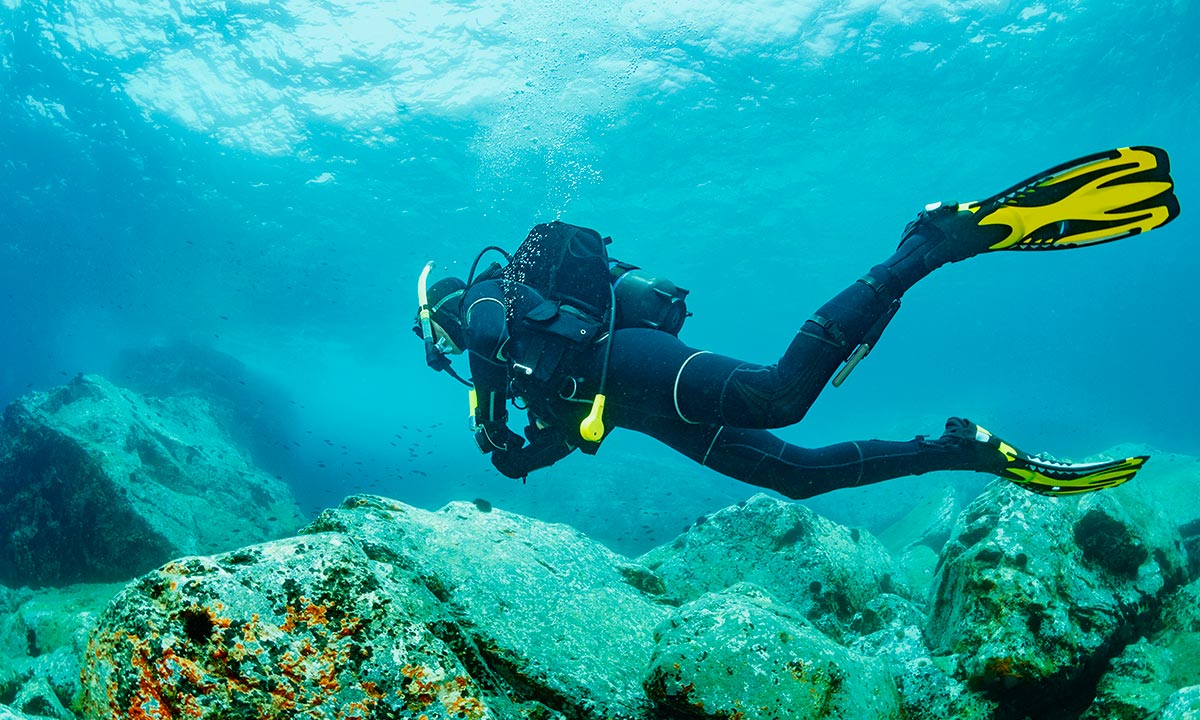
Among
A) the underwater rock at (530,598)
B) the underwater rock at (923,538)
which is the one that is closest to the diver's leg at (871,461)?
the underwater rock at (530,598)

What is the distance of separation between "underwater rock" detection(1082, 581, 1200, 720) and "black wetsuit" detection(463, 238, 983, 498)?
1303 mm

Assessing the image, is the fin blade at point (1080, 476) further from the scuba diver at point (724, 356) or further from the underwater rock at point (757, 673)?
the underwater rock at point (757, 673)

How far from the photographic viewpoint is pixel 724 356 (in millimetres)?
3562

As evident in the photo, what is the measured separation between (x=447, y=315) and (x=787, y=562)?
386 cm

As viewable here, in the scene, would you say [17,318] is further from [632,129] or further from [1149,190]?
[1149,190]

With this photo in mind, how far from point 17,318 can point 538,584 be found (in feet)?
205

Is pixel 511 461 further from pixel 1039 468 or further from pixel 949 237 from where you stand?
pixel 1039 468

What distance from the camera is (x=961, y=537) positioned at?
14.5ft

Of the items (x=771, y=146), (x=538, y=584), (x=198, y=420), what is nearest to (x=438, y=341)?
(x=538, y=584)


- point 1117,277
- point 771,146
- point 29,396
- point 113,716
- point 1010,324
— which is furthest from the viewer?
point 1010,324

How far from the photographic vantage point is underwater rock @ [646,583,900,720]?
239cm

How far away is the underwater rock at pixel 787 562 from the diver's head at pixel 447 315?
10.3ft

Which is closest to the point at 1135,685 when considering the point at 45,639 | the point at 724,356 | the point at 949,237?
the point at 949,237

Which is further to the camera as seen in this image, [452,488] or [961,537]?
[452,488]
